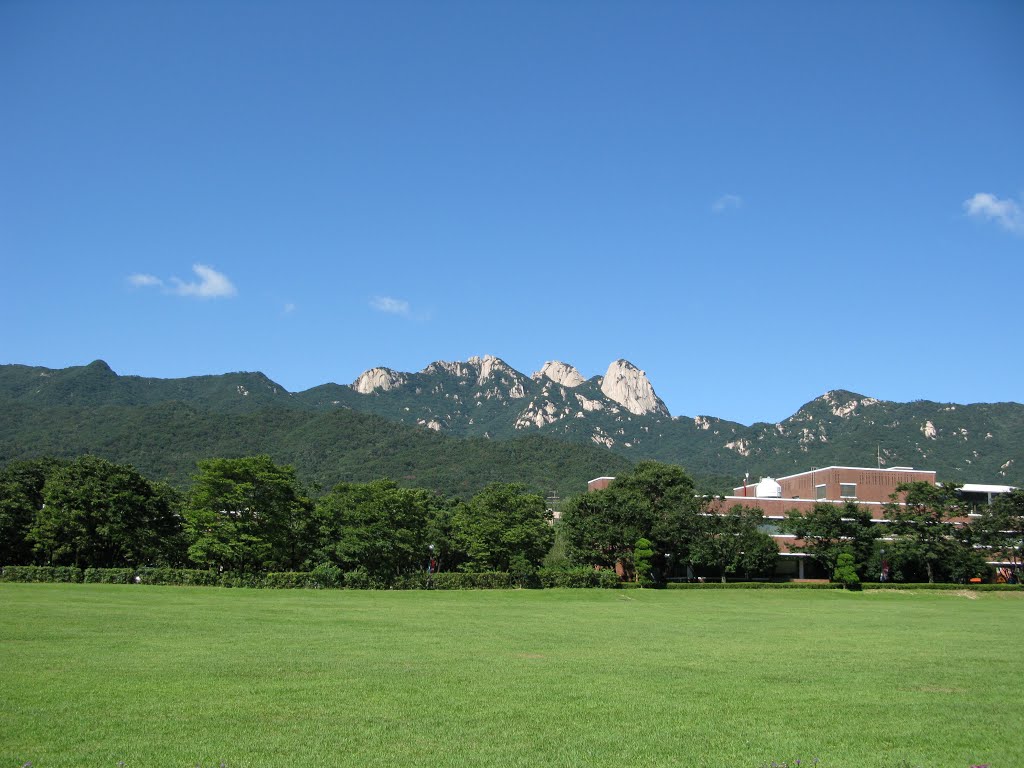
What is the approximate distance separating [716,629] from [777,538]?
56.6 meters

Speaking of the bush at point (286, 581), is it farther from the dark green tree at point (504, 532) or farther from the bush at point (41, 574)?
the dark green tree at point (504, 532)

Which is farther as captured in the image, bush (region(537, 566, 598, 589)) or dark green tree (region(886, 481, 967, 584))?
dark green tree (region(886, 481, 967, 584))

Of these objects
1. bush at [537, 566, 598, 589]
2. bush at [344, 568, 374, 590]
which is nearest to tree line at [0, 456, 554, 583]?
bush at [344, 568, 374, 590]

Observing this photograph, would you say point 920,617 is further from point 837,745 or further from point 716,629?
point 837,745

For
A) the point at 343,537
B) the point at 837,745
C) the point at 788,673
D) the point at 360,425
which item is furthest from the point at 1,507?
the point at 360,425

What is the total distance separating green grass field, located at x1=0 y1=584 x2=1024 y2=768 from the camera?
1172 centimetres

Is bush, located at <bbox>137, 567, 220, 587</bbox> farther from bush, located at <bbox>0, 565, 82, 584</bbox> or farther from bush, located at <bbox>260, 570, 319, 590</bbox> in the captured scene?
bush, located at <bbox>0, 565, 82, 584</bbox>

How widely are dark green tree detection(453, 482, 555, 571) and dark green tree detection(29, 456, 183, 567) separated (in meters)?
24.0

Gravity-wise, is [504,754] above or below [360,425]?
below

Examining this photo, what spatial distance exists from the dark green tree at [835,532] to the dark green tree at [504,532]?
2310 centimetres

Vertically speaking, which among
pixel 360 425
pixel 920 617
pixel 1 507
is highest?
pixel 360 425

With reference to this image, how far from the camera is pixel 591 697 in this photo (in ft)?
51.9

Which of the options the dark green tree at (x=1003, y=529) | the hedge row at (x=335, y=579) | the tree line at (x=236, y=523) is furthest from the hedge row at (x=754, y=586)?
the dark green tree at (x=1003, y=529)

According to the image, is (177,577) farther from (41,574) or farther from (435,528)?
(435,528)
